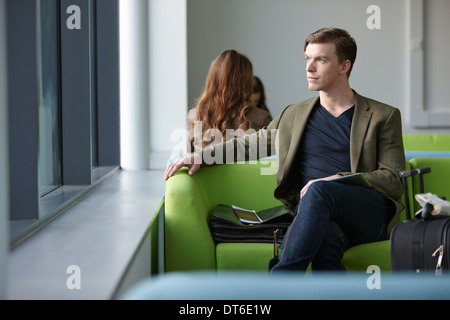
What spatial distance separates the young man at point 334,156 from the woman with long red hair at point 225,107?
59cm

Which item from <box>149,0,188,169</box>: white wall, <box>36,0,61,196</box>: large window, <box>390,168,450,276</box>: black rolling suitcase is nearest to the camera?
<box>390,168,450,276</box>: black rolling suitcase

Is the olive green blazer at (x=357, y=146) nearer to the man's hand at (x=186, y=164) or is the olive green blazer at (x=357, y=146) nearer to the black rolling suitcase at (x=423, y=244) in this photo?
the man's hand at (x=186, y=164)

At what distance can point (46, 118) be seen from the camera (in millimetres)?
3684

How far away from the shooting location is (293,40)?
8.34 metres

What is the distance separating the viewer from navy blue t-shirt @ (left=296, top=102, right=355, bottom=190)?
3.00 metres

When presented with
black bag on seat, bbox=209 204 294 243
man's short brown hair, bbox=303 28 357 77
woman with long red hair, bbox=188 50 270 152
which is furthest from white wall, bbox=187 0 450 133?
black bag on seat, bbox=209 204 294 243

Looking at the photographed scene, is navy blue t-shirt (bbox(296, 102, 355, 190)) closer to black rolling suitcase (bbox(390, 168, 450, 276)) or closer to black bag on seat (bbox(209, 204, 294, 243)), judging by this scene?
black bag on seat (bbox(209, 204, 294, 243))

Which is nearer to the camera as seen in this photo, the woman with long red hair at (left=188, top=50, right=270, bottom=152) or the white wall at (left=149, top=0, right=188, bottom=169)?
the woman with long red hair at (left=188, top=50, right=270, bottom=152)

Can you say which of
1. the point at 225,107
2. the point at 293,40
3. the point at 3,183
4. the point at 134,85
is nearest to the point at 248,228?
the point at 225,107

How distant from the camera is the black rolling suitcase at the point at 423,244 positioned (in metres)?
2.38

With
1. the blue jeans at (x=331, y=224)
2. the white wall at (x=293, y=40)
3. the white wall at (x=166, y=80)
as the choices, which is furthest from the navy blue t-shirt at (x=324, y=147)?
the white wall at (x=293, y=40)

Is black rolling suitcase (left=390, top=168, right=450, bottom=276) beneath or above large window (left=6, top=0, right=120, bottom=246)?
beneath

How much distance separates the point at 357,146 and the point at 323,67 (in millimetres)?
442
